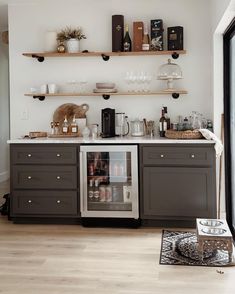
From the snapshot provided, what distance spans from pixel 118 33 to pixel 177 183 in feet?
5.80

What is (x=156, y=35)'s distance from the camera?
185 inches

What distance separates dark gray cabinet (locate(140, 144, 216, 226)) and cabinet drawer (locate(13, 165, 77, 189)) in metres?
0.74

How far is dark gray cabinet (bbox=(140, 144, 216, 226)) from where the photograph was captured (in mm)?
4207

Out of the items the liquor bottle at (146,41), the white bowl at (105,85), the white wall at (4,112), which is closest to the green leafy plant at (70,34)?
the white bowl at (105,85)

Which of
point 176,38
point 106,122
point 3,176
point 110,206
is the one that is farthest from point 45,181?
point 3,176

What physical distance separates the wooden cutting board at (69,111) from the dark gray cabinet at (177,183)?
39.9 inches

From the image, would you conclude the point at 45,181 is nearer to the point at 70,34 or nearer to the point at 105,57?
the point at 105,57

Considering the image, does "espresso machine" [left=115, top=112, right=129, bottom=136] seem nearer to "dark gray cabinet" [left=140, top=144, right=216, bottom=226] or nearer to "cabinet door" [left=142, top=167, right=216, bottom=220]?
"dark gray cabinet" [left=140, top=144, right=216, bottom=226]

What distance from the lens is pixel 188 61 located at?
4801 mm

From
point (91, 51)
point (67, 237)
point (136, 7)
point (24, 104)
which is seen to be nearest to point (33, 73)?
point (24, 104)

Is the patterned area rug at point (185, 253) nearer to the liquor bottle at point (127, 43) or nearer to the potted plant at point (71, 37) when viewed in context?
the liquor bottle at point (127, 43)

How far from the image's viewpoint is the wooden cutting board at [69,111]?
498 cm

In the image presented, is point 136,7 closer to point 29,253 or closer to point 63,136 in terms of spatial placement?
point 63,136

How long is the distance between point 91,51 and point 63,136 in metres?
1.03
